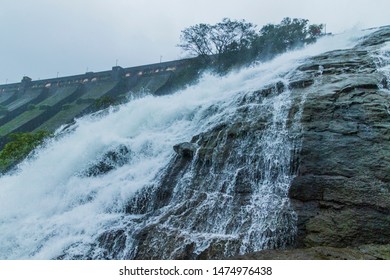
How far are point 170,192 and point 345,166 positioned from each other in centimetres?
401

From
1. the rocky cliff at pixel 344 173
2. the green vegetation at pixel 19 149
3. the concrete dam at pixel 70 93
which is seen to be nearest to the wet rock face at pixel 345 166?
the rocky cliff at pixel 344 173

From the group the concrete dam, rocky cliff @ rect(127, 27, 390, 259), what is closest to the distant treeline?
the concrete dam

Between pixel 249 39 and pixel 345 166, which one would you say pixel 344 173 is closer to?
pixel 345 166

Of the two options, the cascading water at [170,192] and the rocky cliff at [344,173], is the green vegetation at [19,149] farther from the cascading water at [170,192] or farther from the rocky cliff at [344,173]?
the rocky cliff at [344,173]

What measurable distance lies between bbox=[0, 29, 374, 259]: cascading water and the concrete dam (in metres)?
16.8

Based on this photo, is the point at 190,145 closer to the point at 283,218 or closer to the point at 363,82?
the point at 283,218

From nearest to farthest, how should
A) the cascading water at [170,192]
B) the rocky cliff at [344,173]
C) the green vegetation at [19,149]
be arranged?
the rocky cliff at [344,173] < the cascading water at [170,192] < the green vegetation at [19,149]

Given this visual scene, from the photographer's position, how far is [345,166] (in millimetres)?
6379

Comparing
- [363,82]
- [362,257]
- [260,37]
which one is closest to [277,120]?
[363,82]

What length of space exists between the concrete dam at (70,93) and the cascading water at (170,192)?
1681 cm

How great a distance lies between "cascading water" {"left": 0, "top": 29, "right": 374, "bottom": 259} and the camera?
6.10 meters

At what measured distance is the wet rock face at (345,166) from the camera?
5426 millimetres

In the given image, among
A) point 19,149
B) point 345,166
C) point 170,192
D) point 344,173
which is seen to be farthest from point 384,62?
point 19,149

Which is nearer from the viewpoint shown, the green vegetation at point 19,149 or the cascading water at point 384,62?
the cascading water at point 384,62
